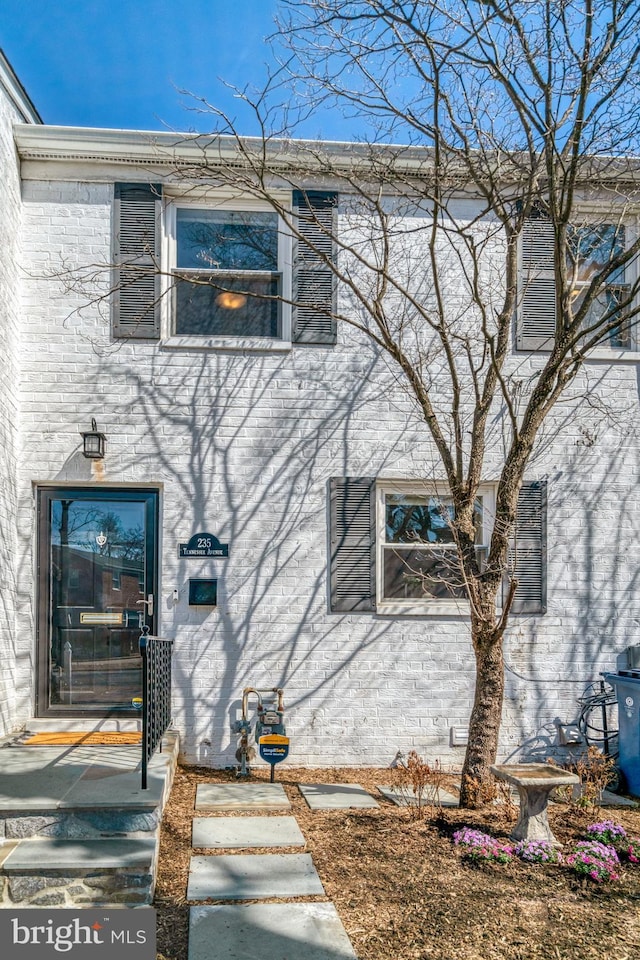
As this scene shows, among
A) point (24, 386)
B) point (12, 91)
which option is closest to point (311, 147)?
point (12, 91)

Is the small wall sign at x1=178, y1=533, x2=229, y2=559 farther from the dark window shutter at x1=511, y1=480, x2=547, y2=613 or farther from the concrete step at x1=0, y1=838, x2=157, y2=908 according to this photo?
the concrete step at x1=0, y1=838, x2=157, y2=908

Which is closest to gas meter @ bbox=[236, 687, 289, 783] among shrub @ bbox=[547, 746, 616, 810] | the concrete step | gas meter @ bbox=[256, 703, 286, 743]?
gas meter @ bbox=[256, 703, 286, 743]

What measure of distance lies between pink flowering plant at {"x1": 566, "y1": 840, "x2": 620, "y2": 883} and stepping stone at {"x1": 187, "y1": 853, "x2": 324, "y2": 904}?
1312 mm

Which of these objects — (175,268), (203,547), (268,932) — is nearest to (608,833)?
(268,932)

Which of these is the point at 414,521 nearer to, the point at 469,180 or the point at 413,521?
the point at 413,521

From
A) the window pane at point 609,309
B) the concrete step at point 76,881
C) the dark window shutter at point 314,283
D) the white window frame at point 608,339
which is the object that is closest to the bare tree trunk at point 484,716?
the concrete step at point 76,881

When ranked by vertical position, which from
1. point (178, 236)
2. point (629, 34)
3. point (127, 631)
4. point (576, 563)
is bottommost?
point (127, 631)

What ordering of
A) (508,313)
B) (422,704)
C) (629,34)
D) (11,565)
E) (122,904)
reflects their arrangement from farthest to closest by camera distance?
(422,704) → (11,565) → (508,313) → (629,34) → (122,904)

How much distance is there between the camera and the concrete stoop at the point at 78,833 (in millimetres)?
3631

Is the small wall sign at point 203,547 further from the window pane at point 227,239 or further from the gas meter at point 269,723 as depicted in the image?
the window pane at point 227,239

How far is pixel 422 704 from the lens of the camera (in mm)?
6230

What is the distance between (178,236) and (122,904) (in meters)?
4.90

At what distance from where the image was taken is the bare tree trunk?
16.0 ft

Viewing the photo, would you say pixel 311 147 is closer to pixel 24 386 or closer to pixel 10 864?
pixel 24 386
